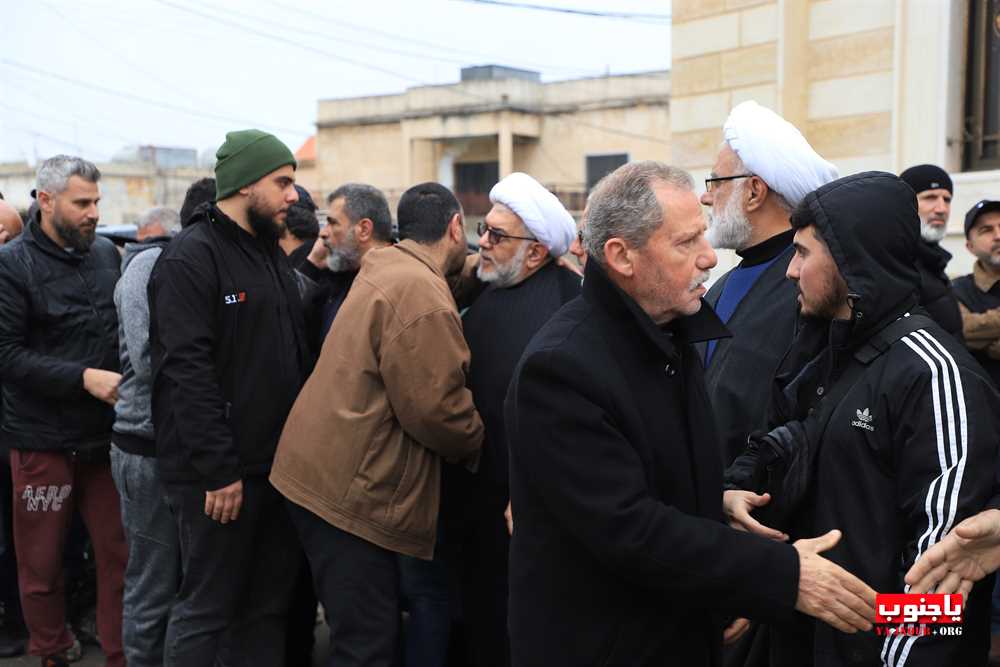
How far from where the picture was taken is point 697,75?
779 centimetres

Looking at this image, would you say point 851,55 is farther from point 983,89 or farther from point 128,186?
point 128,186

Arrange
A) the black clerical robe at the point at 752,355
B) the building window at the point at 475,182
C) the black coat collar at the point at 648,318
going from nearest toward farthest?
the black coat collar at the point at 648,318 < the black clerical robe at the point at 752,355 < the building window at the point at 475,182

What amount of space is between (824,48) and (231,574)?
18.3 feet

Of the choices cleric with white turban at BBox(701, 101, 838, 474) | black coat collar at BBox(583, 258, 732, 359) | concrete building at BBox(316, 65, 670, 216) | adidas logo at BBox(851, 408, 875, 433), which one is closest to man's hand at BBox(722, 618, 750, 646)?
cleric with white turban at BBox(701, 101, 838, 474)

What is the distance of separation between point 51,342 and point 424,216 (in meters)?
1.96

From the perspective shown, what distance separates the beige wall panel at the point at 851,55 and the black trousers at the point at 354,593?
5.14 m

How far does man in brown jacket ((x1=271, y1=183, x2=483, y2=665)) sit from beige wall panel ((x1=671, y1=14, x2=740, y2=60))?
4.79 meters

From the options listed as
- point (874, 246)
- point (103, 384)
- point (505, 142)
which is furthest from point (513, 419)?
point (505, 142)

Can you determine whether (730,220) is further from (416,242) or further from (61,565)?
(61,565)

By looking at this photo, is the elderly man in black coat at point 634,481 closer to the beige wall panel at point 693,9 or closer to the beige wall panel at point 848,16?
the beige wall panel at point 848,16

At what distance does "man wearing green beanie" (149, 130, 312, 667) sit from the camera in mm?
3645

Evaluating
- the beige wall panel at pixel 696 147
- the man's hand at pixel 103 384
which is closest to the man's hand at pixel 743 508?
the man's hand at pixel 103 384

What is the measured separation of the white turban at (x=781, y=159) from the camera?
122 inches

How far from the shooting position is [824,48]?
704 centimetres
